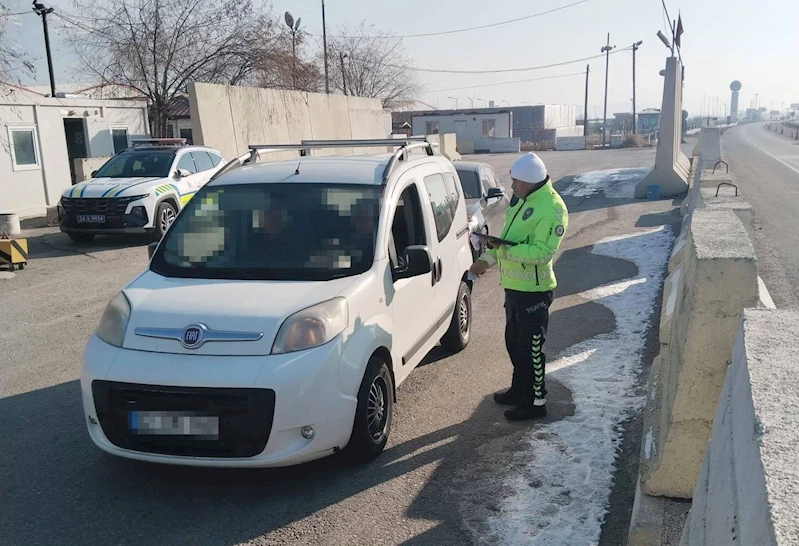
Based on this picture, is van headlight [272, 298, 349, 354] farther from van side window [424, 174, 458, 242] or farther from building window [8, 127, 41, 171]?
building window [8, 127, 41, 171]

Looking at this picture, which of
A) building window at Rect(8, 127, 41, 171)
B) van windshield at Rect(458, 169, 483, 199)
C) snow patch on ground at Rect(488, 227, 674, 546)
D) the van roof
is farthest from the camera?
building window at Rect(8, 127, 41, 171)

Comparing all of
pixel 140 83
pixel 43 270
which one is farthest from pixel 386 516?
pixel 140 83

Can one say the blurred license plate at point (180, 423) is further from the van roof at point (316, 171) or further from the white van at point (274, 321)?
the van roof at point (316, 171)

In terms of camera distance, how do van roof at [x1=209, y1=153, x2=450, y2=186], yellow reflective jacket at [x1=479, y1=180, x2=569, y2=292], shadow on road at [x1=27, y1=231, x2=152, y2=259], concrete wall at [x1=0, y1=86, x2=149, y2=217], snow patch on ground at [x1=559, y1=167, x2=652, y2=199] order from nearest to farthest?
yellow reflective jacket at [x1=479, y1=180, x2=569, y2=292]
van roof at [x1=209, y1=153, x2=450, y2=186]
shadow on road at [x1=27, y1=231, x2=152, y2=259]
concrete wall at [x1=0, y1=86, x2=149, y2=217]
snow patch on ground at [x1=559, y1=167, x2=652, y2=199]

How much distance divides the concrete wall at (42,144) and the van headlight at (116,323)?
13.3 metres

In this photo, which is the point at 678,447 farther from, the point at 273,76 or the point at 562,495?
the point at 273,76

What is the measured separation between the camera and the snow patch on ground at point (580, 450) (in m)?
3.57

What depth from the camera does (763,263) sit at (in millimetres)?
10062

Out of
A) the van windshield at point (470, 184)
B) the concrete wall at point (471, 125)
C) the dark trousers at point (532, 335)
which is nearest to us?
the dark trousers at point (532, 335)

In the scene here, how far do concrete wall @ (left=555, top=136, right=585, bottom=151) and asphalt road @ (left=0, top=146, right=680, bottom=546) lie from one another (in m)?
53.5

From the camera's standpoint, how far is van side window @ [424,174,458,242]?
19.1ft

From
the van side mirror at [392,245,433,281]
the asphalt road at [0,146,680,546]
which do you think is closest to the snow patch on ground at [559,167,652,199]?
the asphalt road at [0,146,680,546]

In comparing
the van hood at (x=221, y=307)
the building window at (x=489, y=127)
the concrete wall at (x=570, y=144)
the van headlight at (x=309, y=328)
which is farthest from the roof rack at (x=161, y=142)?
the building window at (x=489, y=127)

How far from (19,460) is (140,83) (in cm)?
2148
